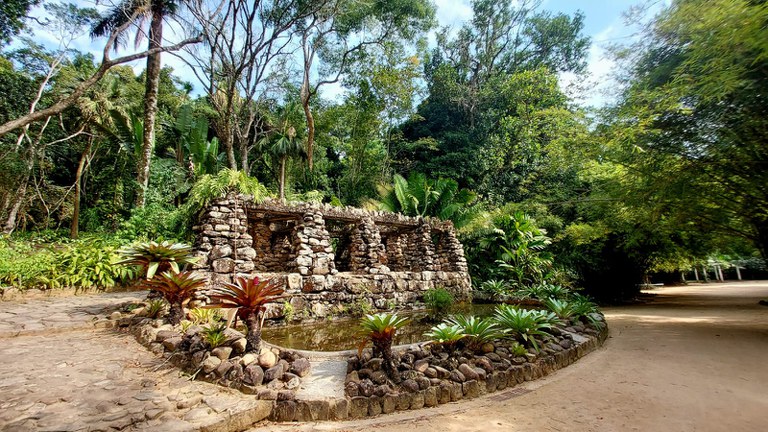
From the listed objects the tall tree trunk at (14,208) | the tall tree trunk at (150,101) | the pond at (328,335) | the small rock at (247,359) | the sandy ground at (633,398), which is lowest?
the sandy ground at (633,398)

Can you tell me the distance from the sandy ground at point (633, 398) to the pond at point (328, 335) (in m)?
1.84

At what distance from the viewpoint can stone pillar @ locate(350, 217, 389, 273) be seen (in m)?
8.23

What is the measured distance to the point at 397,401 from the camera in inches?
109

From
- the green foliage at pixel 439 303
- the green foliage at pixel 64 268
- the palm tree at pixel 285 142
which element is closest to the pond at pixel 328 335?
the green foliage at pixel 439 303

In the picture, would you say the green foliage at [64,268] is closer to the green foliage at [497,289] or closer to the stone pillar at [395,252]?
the stone pillar at [395,252]

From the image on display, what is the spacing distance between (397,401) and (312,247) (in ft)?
16.2

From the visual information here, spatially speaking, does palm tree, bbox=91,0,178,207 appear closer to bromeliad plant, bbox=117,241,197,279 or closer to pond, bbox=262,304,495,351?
bromeliad plant, bbox=117,241,197,279

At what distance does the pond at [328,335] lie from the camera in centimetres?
457

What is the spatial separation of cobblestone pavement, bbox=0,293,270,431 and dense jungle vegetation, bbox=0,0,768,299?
3.29 meters

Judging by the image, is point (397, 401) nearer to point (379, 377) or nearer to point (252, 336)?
point (379, 377)

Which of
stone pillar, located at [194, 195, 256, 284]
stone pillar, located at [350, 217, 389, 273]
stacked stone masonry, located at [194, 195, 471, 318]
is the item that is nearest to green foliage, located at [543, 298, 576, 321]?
stacked stone masonry, located at [194, 195, 471, 318]

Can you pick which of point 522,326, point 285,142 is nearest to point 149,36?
point 285,142

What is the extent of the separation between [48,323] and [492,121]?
Result: 20.4 meters

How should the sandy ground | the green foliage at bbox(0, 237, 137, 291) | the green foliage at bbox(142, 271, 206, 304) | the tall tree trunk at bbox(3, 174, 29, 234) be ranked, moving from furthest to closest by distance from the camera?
the tall tree trunk at bbox(3, 174, 29, 234) → the green foliage at bbox(0, 237, 137, 291) → the green foliage at bbox(142, 271, 206, 304) → the sandy ground
